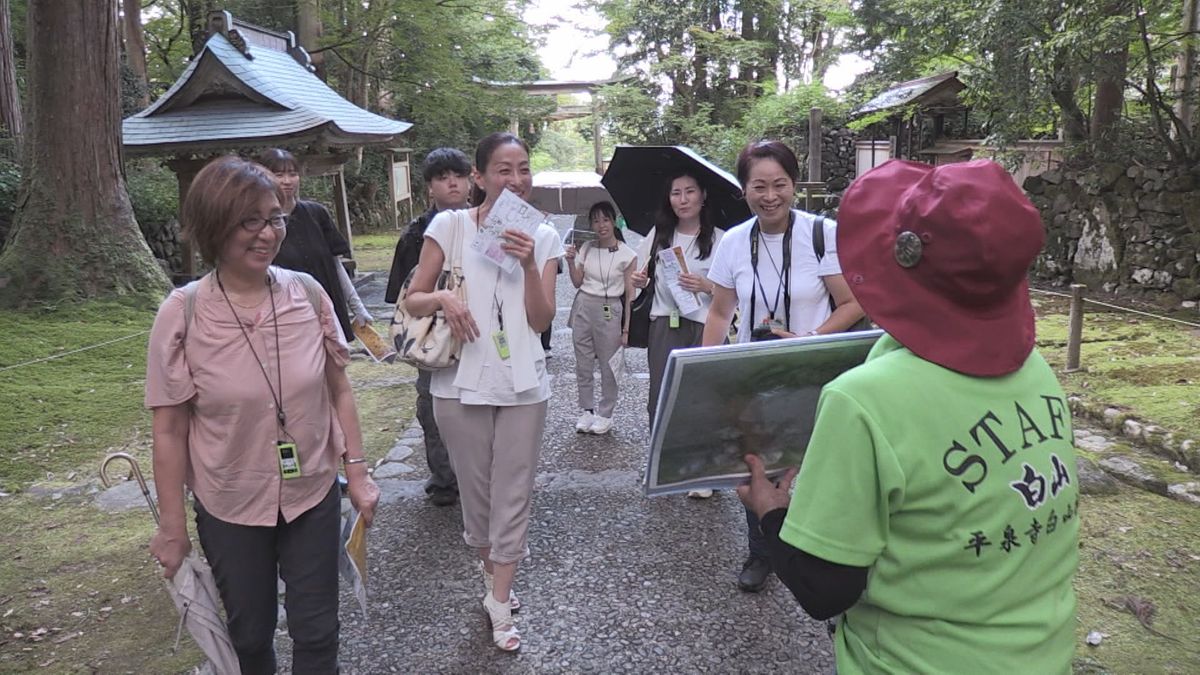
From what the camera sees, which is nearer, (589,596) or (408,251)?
(589,596)

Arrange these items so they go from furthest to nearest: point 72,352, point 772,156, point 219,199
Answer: point 72,352 → point 772,156 → point 219,199

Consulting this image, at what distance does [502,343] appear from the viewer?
9.20 ft

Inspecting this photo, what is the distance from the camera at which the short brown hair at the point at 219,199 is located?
2043mm

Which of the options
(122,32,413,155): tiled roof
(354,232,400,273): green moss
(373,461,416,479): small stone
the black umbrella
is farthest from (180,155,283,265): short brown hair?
(354,232,400,273): green moss

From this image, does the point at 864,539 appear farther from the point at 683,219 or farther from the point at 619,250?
the point at 619,250

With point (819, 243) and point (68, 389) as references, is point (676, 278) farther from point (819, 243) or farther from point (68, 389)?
point (68, 389)

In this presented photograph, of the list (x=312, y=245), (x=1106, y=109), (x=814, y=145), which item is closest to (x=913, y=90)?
(x=814, y=145)

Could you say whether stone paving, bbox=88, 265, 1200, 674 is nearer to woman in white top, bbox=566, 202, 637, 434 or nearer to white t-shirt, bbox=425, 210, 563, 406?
woman in white top, bbox=566, 202, 637, 434

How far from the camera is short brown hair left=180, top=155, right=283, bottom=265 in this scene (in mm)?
2043

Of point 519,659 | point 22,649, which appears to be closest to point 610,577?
point 519,659

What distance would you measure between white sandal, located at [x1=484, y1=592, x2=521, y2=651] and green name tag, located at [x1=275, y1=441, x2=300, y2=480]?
3.58 ft

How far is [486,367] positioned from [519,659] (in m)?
1.09

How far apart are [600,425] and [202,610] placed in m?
3.56

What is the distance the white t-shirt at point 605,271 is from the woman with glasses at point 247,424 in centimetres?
332
